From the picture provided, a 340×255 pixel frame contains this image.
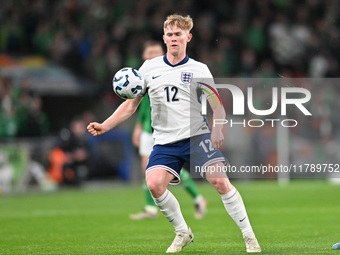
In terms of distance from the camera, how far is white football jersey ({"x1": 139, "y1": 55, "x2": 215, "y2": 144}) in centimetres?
730

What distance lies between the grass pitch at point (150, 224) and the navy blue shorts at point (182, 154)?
0.86m

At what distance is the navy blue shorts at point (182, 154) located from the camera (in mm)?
7203

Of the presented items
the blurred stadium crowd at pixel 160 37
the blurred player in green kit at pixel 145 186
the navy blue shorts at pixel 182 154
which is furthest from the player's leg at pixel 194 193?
the blurred stadium crowd at pixel 160 37

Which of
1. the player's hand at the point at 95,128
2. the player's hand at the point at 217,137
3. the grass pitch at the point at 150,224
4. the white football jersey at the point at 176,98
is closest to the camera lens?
the player's hand at the point at 217,137

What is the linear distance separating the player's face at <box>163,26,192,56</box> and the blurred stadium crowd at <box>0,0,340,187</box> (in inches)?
494

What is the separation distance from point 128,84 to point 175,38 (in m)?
0.64

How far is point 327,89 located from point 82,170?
6.49 metres

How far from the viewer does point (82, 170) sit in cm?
1961

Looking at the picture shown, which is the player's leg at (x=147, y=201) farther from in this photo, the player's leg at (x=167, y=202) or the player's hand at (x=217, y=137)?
the player's hand at (x=217, y=137)

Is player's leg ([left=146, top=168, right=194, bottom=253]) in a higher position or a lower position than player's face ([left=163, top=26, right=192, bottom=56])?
lower

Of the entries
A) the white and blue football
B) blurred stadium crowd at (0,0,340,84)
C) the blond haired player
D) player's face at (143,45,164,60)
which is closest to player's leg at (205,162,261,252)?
the blond haired player

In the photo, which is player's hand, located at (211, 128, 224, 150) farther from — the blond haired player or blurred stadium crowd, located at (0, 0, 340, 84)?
Result: blurred stadium crowd, located at (0, 0, 340, 84)

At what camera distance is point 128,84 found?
7.09 m

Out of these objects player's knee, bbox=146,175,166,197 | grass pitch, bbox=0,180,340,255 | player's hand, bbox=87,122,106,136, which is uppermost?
player's hand, bbox=87,122,106,136
